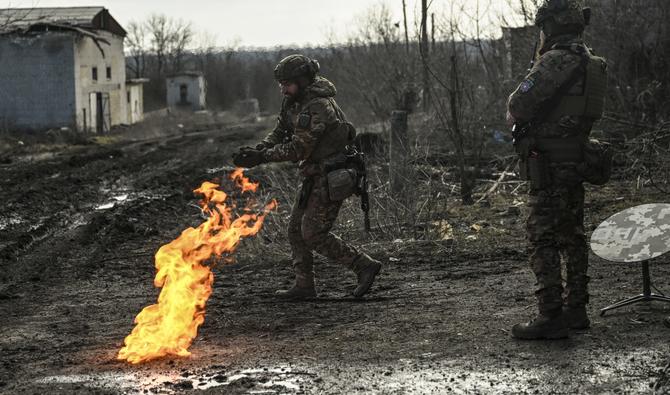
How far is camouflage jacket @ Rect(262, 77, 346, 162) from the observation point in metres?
7.10

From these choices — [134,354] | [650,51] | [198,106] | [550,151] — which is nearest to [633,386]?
[550,151]

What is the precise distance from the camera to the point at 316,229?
7234 millimetres

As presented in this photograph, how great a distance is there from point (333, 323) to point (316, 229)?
2.98 feet

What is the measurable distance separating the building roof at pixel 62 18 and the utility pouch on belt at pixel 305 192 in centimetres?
3304

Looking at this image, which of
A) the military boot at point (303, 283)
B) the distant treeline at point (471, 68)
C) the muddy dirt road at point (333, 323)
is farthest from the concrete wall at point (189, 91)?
the military boot at point (303, 283)

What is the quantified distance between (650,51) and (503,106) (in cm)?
294

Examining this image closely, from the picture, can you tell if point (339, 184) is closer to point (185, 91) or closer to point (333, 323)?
point (333, 323)

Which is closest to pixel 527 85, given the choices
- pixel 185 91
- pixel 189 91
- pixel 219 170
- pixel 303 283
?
pixel 303 283

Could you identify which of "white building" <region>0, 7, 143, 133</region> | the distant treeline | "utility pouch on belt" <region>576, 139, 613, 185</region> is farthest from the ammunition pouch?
"white building" <region>0, 7, 143, 133</region>

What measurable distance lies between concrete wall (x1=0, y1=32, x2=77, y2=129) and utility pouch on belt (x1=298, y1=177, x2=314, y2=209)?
107 ft

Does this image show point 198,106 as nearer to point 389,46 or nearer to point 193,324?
point 389,46

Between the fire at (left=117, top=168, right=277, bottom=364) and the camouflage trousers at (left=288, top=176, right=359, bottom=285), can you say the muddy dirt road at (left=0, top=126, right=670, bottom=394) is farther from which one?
the camouflage trousers at (left=288, top=176, right=359, bottom=285)

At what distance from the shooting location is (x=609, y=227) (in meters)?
6.62

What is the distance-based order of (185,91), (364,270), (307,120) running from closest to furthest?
(307,120), (364,270), (185,91)
